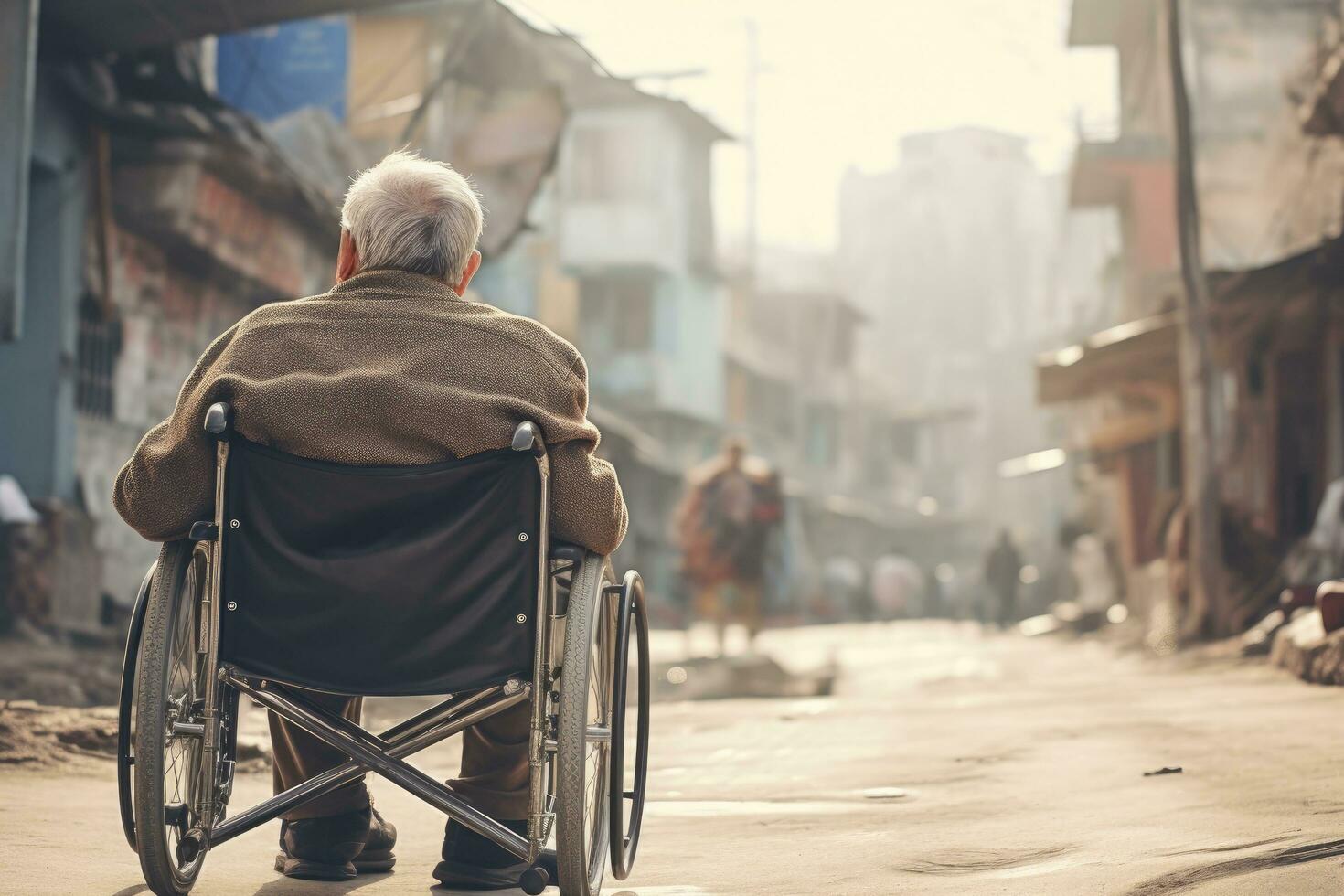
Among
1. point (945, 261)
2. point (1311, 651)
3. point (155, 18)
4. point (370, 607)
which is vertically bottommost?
point (1311, 651)

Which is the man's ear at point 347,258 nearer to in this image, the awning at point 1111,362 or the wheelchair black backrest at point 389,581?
the wheelchair black backrest at point 389,581

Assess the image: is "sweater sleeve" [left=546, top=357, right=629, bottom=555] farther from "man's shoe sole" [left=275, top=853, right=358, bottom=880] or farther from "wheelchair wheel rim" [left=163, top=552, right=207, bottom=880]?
"man's shoe sole" [left=275, top=853, right=358, bottom=880]

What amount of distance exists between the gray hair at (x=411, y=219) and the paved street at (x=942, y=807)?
1.24 meters

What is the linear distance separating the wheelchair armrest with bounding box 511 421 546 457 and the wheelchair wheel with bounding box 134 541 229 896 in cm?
64

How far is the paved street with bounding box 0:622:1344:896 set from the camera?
11.0 ft

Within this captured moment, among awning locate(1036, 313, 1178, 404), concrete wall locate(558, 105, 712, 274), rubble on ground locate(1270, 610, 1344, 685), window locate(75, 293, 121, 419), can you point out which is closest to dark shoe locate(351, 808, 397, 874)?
rubble on ground locate(1270, 610, 1344, 685)

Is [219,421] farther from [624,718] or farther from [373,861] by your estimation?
[373,861]

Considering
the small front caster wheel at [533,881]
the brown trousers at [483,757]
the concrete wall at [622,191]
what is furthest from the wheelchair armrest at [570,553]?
the concrete wall at [622,191]

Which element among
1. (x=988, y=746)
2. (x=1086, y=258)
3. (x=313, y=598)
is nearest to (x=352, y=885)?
(x=313, y=598)

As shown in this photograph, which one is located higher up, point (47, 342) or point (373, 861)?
point (47, 342)

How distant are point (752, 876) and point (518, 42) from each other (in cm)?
1384

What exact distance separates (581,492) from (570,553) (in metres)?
0.11

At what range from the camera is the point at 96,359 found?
37.5 ft

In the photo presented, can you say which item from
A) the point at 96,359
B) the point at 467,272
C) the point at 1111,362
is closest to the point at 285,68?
the point at 96,359
